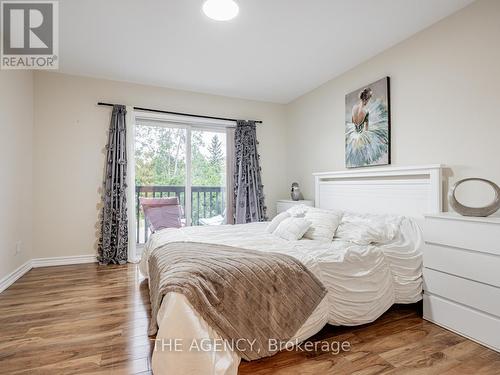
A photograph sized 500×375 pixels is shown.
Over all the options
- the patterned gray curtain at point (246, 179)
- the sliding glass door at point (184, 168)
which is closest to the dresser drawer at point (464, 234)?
the patterned gray curtain at point (246, 179)

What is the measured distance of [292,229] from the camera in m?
2.50

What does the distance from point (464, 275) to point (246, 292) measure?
1.55 meters

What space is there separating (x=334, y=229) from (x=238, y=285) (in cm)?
131

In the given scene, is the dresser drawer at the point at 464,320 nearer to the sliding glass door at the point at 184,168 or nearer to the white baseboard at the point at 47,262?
the sliding glass door at the point at 184,168

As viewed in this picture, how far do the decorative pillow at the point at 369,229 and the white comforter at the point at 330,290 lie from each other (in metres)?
0.07

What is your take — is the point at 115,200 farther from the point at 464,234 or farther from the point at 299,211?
the point at 464,234

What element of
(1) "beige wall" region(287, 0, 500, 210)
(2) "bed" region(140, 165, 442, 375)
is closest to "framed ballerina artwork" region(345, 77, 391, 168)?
(1) "beige wall" region(287, 0, 500, 210)

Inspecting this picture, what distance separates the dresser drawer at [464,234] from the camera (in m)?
1.68

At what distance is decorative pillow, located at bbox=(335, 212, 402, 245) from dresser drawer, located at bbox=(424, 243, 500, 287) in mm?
300

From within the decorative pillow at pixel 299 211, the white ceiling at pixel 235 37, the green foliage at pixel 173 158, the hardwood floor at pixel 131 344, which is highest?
the white ceiling at pixel 235 37

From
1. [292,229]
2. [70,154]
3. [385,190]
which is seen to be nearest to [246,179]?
[292,229]

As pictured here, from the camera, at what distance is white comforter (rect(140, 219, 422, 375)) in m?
1.28

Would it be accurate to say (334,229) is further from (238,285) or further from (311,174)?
(311,174)

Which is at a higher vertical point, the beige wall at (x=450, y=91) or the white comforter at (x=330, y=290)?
the beige wall at (x=450, y=91)
